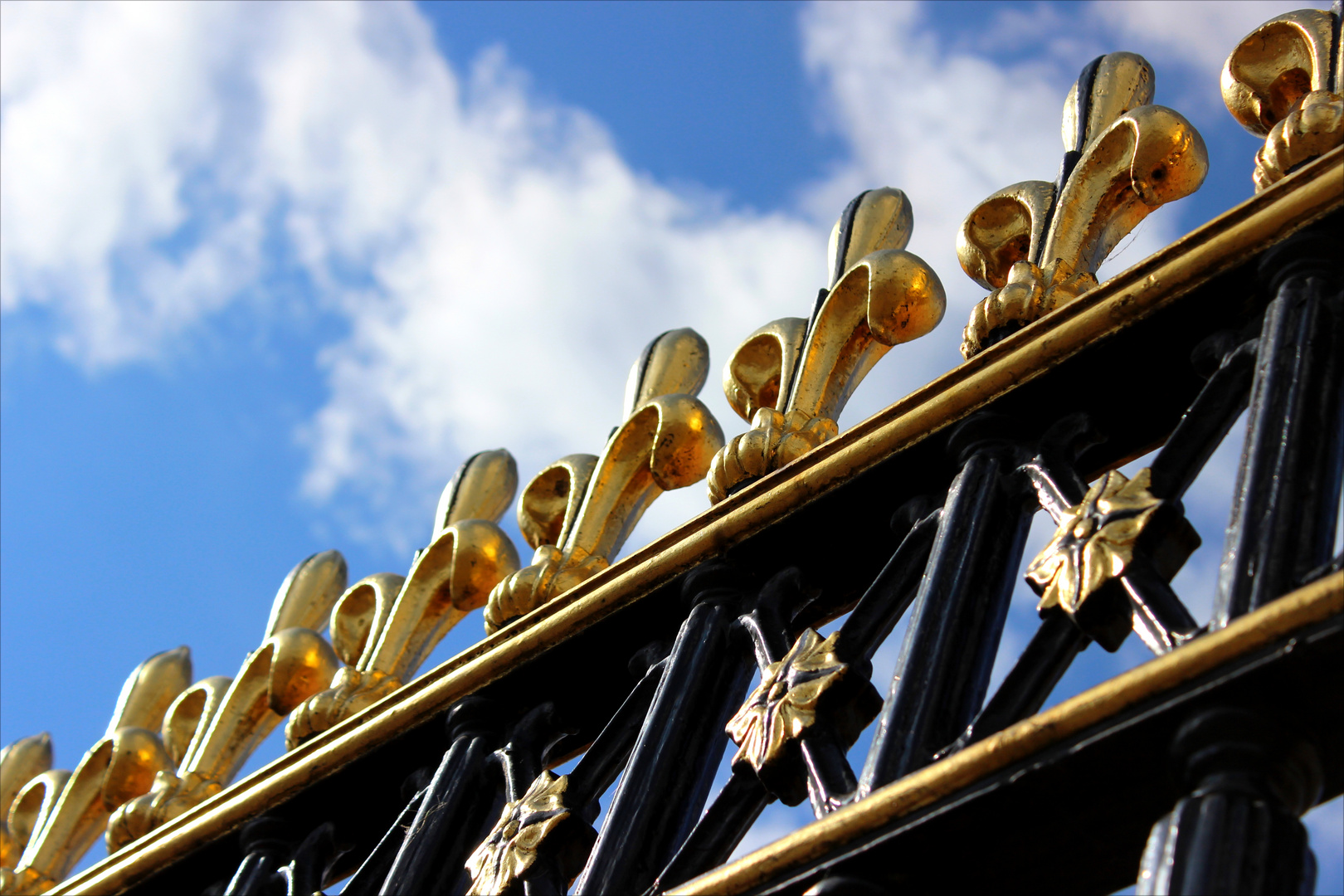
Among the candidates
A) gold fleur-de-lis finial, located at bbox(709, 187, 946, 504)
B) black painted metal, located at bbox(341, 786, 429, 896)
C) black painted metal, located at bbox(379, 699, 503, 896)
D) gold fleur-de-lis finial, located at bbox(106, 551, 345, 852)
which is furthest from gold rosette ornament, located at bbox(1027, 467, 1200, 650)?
gold fleur-de-lis finial, located at bbox(106, 551, 345, 852)

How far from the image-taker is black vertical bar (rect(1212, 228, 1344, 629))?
248cm

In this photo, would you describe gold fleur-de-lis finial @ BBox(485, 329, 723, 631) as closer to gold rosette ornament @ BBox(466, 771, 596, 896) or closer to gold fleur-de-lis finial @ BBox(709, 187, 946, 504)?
gold fleur-de-lis finial @ BBox(709, 187, 946, 504)

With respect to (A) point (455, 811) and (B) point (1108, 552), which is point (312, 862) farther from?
(B) point (1108, 552)

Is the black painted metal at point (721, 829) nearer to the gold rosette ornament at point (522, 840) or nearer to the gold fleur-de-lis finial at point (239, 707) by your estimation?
the gold rosette ornament at point (522, 840)

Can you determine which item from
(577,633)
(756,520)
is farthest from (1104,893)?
(577,633)

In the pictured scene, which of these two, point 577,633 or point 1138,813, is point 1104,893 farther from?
point 577,633

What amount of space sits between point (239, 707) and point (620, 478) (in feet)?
4.64

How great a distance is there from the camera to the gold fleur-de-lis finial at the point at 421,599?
14.9 ft

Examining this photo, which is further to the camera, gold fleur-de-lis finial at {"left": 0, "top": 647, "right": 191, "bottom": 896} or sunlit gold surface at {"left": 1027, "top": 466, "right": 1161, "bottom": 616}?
gold fleur-de-lis finial at {"left": 0, "top": 647, "right": 191, "bottom": 896}

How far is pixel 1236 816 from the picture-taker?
226 cm

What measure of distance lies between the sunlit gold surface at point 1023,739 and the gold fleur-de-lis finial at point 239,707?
8.09ft

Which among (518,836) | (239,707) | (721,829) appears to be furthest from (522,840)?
(239,707)

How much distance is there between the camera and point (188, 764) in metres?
5.04

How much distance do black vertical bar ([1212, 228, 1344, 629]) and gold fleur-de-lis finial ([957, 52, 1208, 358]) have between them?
1.76 ft
